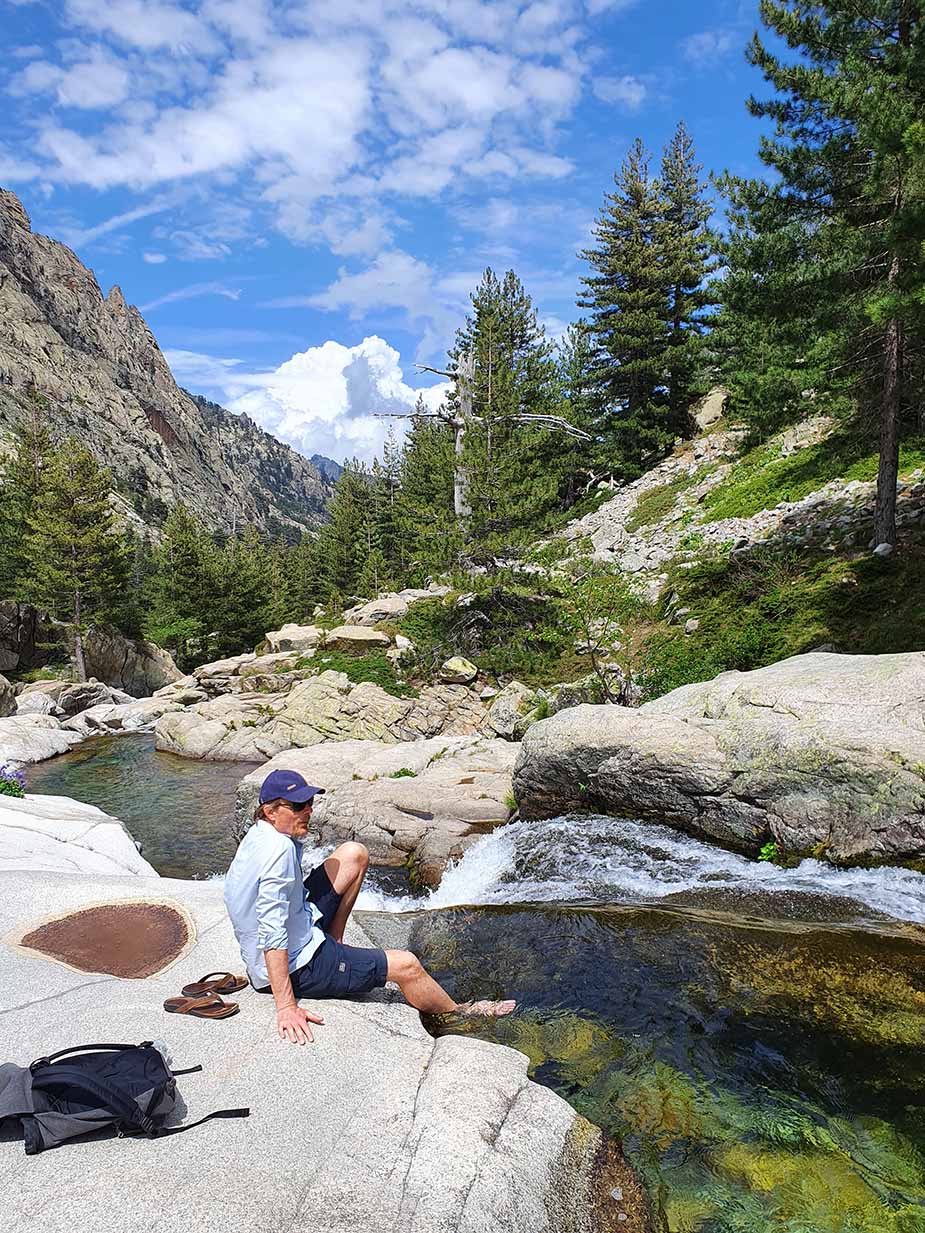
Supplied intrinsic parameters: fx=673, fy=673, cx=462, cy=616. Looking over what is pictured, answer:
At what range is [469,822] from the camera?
10.9 meters

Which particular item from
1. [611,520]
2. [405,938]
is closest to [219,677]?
[611,520]

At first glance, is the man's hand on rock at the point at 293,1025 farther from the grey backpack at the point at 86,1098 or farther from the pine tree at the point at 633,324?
the pine tree at the point at 633,324

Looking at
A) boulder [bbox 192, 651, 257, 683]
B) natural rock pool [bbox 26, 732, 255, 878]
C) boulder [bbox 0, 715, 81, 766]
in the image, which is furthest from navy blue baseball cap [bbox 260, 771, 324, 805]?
boulder [bbox 192, 651, 257, 683]

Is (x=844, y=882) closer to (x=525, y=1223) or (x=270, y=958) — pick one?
(x=525, y=1223)

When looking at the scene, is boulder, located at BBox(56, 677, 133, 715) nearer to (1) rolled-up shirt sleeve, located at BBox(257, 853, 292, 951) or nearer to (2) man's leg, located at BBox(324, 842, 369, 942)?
(2) man's leg, located at BBox(324, 842, 369, 942)

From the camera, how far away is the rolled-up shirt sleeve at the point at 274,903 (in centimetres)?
455

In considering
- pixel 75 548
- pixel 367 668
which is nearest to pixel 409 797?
pixel 367 668

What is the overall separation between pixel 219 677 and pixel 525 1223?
95.3ft

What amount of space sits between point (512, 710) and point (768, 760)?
10.7 metres

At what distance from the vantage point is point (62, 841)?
9352mm

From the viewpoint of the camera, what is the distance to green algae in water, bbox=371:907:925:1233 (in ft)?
12.6

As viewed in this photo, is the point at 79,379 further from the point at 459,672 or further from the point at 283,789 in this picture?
the point at 283,789

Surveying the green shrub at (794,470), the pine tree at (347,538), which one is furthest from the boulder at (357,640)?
the pine tree at (347,538)

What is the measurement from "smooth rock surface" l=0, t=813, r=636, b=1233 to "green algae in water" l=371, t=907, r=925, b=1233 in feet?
2.14
